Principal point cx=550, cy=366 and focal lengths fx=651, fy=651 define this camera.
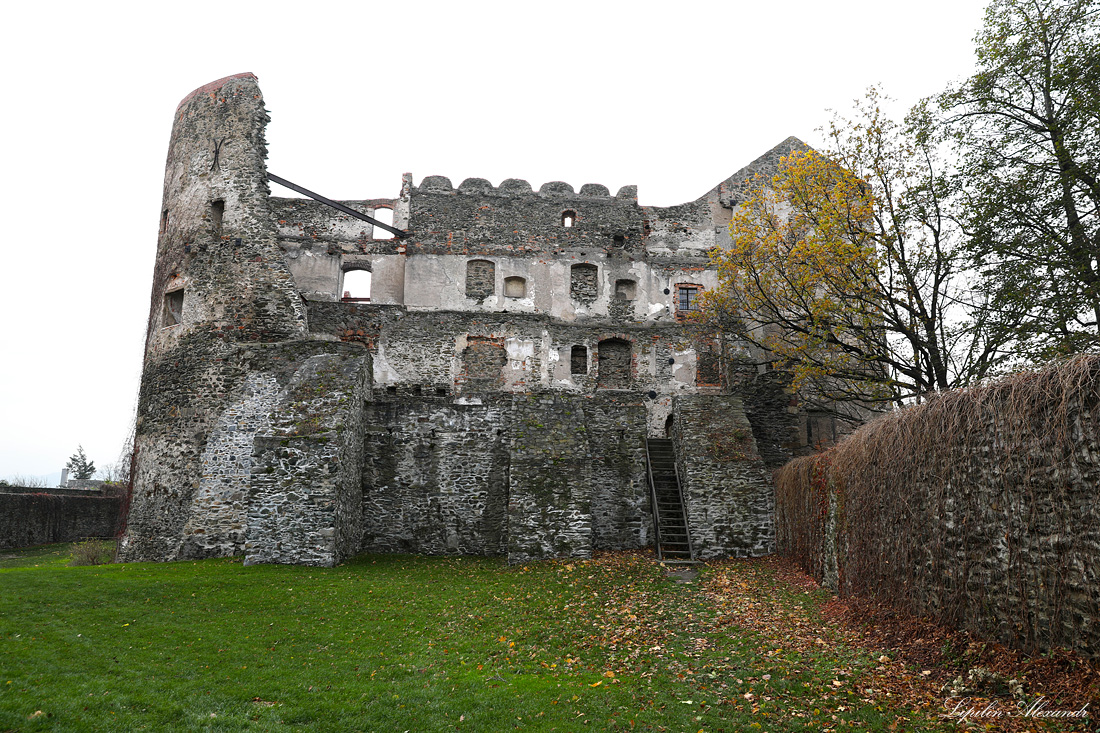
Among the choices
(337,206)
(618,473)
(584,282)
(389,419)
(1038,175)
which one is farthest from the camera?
(584,282)

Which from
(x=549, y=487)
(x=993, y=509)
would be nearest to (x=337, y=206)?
(x=549, y=487)

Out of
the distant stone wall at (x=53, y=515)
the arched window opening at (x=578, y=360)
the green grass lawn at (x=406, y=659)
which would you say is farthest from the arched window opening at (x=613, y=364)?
the distant stone wall at (x=53, y=515)

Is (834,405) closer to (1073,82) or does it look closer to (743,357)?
(743,357)

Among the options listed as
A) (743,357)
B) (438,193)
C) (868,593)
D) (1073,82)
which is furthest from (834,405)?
(438,193)

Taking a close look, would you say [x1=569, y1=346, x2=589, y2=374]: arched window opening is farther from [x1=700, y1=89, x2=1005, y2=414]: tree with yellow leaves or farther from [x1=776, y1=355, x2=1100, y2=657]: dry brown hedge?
[x1=776, y1=355, x2=1100, y2=657]: dry brown hedge

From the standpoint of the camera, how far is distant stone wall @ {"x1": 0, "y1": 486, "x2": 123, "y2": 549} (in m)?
22.0

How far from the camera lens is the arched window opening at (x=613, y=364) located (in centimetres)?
2464

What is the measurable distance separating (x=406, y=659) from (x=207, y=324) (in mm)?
12813

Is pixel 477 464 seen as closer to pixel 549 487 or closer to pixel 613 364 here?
pixel 549 487

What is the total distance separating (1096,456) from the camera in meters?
4.96

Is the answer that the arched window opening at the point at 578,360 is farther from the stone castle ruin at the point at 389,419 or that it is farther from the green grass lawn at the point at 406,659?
the green grass lawn at the point at 406,659

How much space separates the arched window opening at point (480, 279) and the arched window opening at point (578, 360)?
400 centimetres

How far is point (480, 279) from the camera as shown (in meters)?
25.6

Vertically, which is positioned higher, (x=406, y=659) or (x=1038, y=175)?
(x=1038, y=175)
